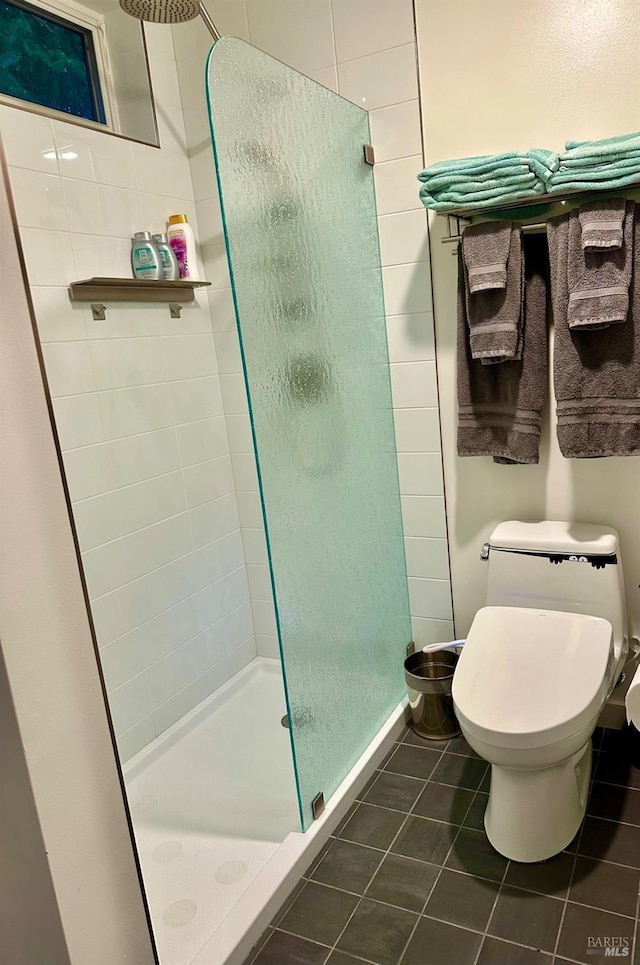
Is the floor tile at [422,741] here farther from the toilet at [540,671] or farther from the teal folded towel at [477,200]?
the teal folded towel at [477,200]

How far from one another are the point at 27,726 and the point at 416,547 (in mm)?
1589

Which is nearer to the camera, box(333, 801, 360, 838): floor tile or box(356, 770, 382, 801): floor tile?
box(333, 801, 360, 838): floor tile

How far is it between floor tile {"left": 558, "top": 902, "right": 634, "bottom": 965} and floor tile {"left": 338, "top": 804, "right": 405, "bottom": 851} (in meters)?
0.47

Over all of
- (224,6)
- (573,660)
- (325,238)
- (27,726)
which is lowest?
(573,660)

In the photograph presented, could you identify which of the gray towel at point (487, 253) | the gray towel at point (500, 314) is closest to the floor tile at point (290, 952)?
the gray towel at point (500, 314)

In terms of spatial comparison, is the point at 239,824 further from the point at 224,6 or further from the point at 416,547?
the point at 224,6

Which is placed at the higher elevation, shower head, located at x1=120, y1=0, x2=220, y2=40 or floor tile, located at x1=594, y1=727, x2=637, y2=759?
shower head, located at x1=120, y1=0, x2=220, y2=40

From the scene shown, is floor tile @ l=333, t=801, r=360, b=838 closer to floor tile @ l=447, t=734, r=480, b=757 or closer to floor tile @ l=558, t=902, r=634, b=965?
floor tile @ l=447, t=734, r=480, b=757

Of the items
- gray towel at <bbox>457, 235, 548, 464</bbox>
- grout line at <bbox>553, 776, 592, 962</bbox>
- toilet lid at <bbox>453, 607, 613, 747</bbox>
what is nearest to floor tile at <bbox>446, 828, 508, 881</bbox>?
grout line at <bbox>553, 776, 592, 962</bbox>

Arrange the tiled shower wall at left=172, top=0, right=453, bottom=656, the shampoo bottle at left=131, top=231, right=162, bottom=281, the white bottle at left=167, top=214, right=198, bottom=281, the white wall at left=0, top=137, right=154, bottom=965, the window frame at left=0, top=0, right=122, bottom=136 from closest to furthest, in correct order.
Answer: the white wall at left=0, top=137, right=154, bottom=965
the window frame at left=0, top=0, right=122, bottom=136
the tiled shower wall at left=172, top=0, right=453, bottom=656
the shampoo bottle at left=131, top=231, right=162, bottom=281
the white bottle at left=167, top=214, right=198, bottom=281

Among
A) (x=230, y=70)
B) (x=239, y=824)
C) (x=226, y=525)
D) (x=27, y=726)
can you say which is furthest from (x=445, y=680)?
(x=230, y=70)

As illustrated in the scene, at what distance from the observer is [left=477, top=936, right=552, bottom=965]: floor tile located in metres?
1.40

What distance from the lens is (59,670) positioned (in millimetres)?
967

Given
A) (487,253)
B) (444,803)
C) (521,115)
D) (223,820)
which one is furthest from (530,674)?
(521,115)
